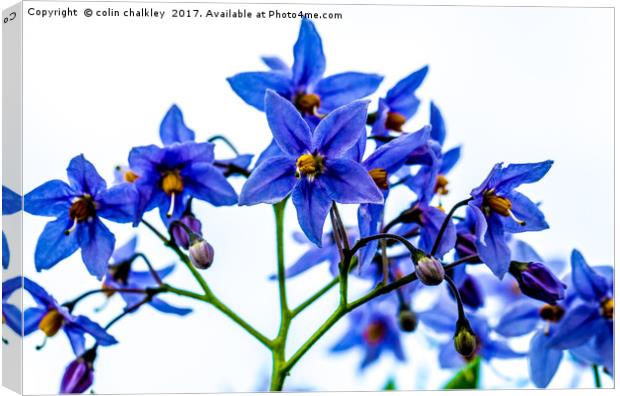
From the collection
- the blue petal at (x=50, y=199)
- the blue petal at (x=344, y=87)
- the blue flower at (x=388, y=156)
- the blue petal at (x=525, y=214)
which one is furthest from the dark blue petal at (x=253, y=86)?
the blue petal at (x=525, y=214)

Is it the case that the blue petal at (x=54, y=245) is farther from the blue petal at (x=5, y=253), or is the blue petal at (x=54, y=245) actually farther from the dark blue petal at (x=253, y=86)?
the dark blue petal at (x=253, y=86)

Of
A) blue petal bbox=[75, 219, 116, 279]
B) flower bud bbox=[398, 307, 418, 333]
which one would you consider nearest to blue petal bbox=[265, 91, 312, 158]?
blue petal bbox=[75, 219, 116, 279]

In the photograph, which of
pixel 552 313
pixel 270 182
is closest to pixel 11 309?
pixel 270 182

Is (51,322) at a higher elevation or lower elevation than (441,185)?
lower

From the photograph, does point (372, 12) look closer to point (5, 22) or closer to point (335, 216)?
point (335, 216)

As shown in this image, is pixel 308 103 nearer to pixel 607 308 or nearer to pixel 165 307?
pixel 165 307

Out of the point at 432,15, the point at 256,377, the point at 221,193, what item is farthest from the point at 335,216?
the point at 256,377
